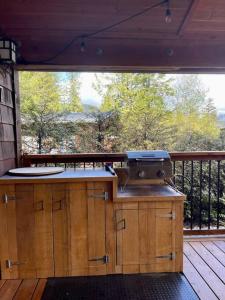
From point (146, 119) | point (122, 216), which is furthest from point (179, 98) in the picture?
point (122, 216)

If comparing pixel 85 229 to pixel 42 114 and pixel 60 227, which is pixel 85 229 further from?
pixel 42 114

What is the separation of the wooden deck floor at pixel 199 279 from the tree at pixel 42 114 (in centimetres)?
251

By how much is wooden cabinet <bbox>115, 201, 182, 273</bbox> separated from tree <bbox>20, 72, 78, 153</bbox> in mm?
2494

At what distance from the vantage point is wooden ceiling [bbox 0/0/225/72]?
7.47 feet

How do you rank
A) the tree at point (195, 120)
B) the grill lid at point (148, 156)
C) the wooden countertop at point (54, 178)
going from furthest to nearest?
the tree at point (195, 120) → the grill lid at point (148, 156) → the wooden countertop at point (54, 178)

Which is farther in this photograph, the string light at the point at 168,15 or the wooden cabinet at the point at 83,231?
the string light at the point at 168,15

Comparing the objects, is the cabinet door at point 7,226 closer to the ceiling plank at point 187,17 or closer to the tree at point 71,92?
the ceiling plank at point 187,17

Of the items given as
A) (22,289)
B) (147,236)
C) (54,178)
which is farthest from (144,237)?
(22,289)

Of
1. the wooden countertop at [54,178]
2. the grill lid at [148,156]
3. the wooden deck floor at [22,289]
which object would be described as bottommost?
the wooden deck floor at [22,289]

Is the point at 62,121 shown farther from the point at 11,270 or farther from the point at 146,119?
the point at 11,270

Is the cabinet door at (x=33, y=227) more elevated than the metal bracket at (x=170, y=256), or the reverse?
the cabinet door at (x=33, y=227)

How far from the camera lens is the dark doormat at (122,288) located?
1.86 meters

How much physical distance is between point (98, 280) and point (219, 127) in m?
3.78

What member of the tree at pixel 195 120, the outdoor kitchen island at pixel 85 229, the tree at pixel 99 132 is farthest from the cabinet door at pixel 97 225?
the tree at pixel 195 120
